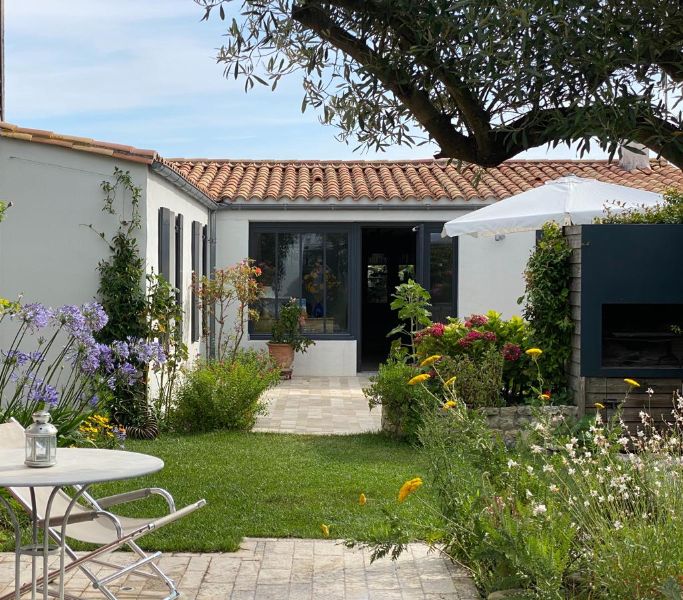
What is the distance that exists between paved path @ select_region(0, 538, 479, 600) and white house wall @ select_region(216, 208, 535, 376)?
433 inches

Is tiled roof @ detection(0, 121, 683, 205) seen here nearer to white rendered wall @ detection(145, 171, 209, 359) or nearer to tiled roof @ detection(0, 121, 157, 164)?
white rendered wall @ detection(145, 171, 209, 359)

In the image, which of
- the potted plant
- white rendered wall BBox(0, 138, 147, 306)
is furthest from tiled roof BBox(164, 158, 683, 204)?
white rendered wall BBox(0, 138, 147, 306)

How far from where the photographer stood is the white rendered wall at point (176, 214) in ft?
36.6

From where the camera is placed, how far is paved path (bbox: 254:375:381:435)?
11.6 metres

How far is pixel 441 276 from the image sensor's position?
57.5ft

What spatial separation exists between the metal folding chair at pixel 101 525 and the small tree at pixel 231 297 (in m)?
9.09

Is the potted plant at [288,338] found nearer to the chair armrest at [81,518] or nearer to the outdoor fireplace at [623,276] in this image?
the outdoor fireplace at [623,276]

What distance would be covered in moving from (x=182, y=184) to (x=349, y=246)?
513 centimetres

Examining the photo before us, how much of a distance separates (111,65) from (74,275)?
2773 millimetres

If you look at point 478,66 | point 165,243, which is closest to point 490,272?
point 165,243

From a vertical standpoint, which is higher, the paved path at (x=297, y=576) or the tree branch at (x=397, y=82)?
the tree branch at (x=397, y=82)

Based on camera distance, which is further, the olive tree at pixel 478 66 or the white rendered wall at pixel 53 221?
the white rendered wall at pixel 53 221

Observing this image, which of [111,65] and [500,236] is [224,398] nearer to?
[111,65]

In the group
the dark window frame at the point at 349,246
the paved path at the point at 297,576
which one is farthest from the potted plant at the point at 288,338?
the paved path at the point at 297,576
